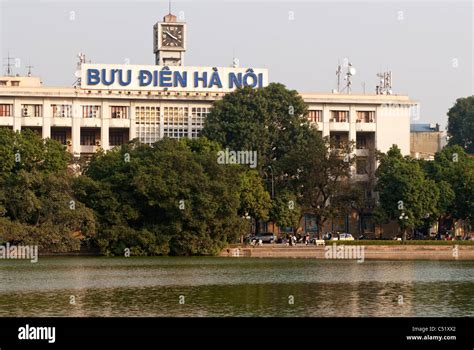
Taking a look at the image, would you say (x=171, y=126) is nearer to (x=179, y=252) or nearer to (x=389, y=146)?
(x=389, y=146)

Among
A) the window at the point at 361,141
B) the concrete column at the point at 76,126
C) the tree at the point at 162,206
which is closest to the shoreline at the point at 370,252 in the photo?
the tree at the point at 162,206

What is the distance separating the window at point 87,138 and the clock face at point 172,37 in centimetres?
1076

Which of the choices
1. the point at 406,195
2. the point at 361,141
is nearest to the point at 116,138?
the point at 361,141

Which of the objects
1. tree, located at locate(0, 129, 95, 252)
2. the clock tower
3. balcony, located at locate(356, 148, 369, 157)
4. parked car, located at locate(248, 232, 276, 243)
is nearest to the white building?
the clock tower

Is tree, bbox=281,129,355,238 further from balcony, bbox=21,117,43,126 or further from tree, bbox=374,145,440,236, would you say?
balcony, bbox=21,117,43,126

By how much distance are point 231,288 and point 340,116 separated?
205 ft

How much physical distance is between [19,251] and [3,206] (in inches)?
125

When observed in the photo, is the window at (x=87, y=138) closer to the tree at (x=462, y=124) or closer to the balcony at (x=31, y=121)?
the balcony at (x=31, y=121)

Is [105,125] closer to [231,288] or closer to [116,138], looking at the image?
[116,138]

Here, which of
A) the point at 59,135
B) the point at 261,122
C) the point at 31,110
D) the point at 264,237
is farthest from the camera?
the point at 59,135

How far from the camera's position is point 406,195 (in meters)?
95.0

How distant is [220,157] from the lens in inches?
3615

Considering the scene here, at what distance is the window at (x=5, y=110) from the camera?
104438 millimetres
